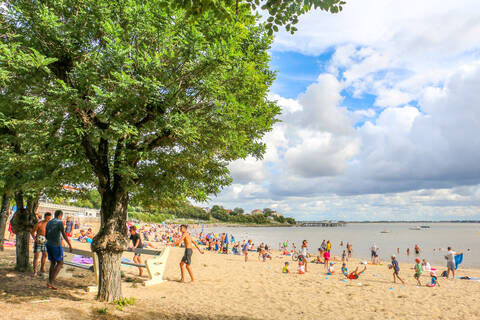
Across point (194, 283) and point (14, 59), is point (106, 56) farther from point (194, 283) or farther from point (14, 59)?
point (194, 283)

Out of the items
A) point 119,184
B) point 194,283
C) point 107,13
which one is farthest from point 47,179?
point 194,283

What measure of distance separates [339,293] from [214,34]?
1000 cm

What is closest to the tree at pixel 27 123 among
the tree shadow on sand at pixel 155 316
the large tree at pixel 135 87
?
the large tree at pixel 135 87

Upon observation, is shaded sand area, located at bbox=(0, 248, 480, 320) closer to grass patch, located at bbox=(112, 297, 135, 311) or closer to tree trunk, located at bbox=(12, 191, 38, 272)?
grass patch, located at bbox=(112, 297, 135, 311)

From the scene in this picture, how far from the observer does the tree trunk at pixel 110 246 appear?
23.3ft

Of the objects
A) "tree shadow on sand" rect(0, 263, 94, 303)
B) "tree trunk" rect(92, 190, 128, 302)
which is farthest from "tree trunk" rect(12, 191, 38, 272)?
"tree trunk" rect(92, 190, 128, 302)

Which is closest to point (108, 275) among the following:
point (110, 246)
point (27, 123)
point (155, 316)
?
point (110, 246)

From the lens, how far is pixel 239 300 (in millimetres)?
9180

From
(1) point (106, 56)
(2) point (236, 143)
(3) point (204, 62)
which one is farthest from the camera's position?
(2) point (236, 143)

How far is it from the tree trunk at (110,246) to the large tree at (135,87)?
24 mm

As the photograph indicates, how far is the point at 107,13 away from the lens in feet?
20.4

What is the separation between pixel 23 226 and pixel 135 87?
6.77 m

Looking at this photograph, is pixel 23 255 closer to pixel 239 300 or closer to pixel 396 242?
pixel 239 300

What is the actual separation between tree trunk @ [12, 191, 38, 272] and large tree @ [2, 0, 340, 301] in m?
3.66
